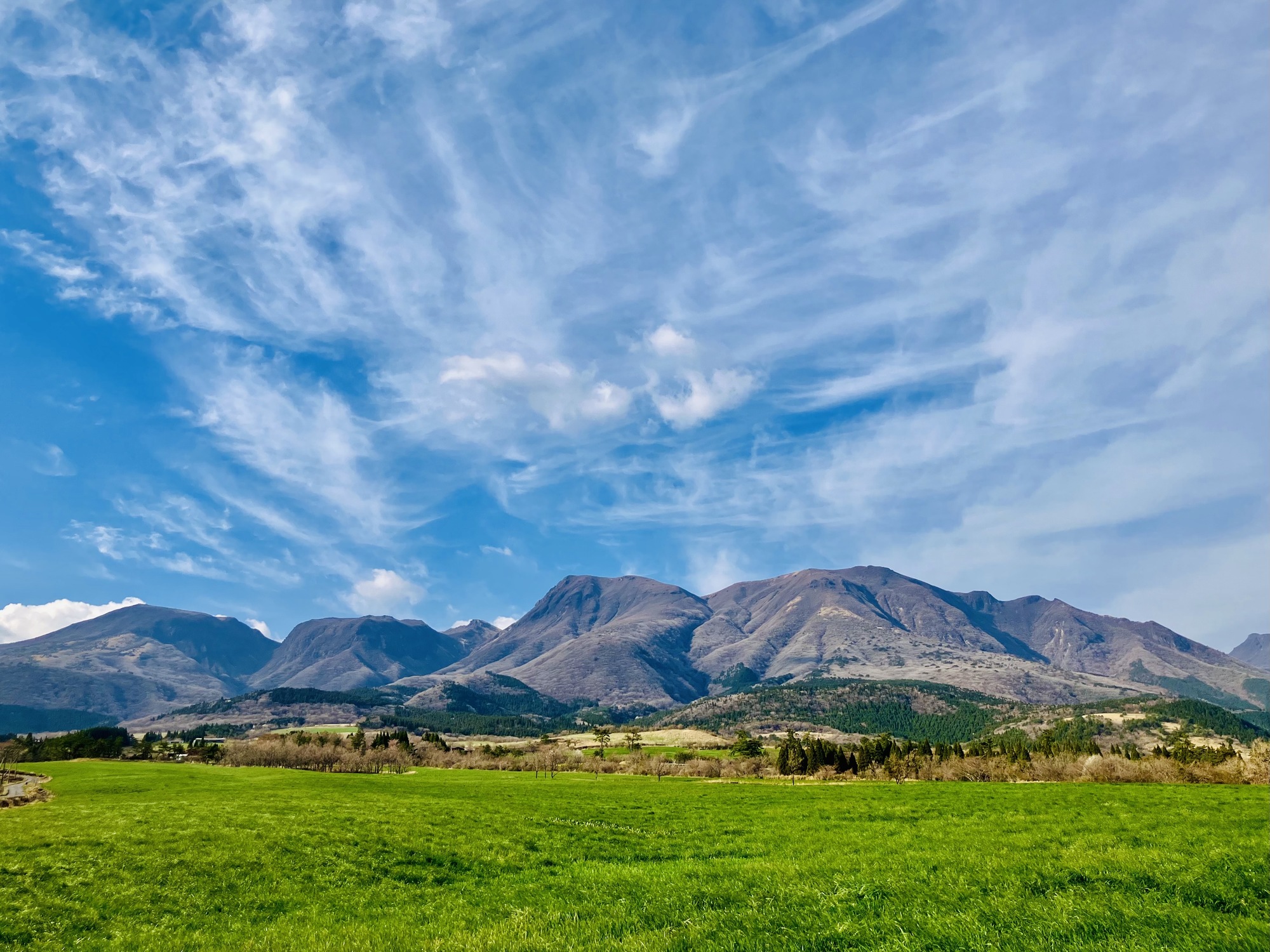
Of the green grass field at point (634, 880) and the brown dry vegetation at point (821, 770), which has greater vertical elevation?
the green grass field at point (634, 880)

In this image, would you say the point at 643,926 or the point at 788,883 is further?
the point at 788,883

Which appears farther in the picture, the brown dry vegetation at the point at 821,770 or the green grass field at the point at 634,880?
the brown dry vegetation at the point at 821,770

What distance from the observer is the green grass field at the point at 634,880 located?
39.3 ft

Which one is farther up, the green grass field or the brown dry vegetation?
the green grass field

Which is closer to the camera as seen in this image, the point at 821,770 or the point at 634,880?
the point at 634,880

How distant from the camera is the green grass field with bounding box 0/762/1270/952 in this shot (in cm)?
1198

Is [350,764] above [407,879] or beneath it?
→ beneath

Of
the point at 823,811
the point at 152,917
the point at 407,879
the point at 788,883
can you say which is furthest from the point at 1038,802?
the point at 152,917

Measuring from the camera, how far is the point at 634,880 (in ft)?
61.2

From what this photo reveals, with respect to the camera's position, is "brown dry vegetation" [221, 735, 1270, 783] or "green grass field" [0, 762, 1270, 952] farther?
"brown dry vegetation" [221, 735, 1270, 783]

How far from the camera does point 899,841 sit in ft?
76.4

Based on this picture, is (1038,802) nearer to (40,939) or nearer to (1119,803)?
(1119,803)

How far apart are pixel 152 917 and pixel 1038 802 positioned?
45113 millimetres

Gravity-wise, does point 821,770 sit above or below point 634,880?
below
